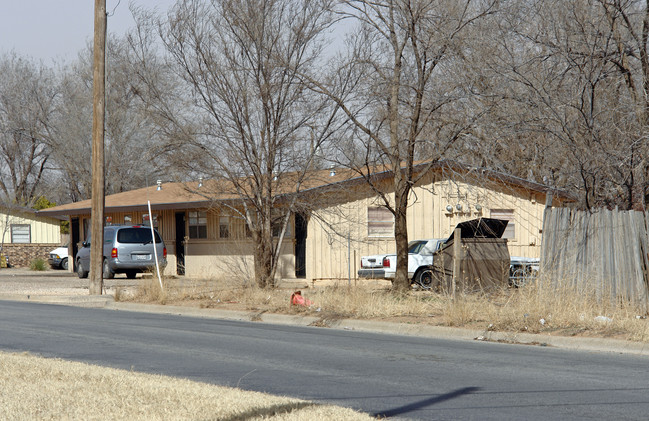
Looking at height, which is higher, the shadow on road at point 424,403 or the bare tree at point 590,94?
the bare tree at point 590,94

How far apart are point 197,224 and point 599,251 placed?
1913 centimetres

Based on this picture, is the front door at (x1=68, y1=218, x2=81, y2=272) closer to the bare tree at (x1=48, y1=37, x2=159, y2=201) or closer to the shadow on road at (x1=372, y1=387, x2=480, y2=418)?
the bare tree at (x1=48, y1=37, x2=159, y2=201)

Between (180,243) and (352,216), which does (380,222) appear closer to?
(352,216)

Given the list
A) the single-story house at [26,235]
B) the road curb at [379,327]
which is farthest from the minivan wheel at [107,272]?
the single-story house at [26,235]

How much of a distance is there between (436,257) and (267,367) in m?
10.5

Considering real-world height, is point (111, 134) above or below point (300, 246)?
above

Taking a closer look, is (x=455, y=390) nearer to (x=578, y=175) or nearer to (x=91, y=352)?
(x=91, y=352)

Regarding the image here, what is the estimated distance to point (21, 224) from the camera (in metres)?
44.3

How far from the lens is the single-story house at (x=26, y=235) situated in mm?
43812

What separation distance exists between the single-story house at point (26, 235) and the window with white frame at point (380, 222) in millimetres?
22895

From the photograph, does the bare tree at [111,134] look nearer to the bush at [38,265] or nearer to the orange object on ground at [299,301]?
the bush at [38,265]

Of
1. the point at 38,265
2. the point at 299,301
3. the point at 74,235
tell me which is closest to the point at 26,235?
the point at 38,265

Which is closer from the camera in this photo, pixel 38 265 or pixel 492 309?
pixel 492 309

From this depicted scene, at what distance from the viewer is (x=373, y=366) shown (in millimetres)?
10180
